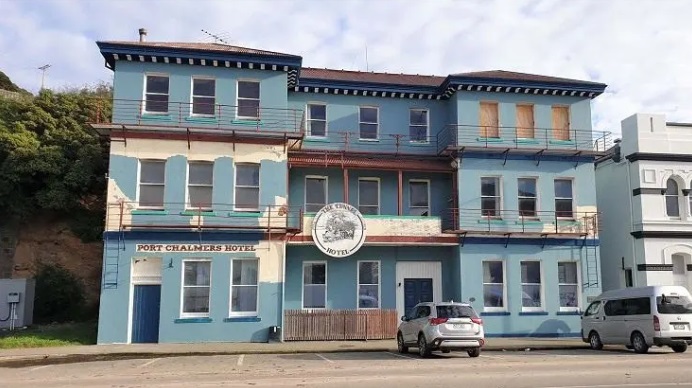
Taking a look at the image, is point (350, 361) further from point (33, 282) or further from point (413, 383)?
point (33, 282)

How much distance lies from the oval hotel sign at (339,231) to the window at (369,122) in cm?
455

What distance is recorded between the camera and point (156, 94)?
22109 millimetres

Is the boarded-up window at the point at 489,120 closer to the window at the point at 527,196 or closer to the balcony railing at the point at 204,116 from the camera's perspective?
the window at the point at 527,196

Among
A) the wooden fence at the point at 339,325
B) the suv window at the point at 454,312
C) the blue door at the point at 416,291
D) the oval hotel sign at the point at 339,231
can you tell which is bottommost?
the wooden fence at the point at 339,325

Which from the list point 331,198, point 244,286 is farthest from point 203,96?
point 244,286

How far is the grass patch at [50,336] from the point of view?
1917 centimetres

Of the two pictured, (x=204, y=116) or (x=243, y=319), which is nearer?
(x=243, y=319)

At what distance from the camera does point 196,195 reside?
21.9m

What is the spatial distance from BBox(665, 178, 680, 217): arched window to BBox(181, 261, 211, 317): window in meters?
19.4

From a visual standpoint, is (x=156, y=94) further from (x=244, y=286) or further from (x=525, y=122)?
(x=525, y=122)

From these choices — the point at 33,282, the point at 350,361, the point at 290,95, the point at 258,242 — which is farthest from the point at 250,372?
the point at 33,282

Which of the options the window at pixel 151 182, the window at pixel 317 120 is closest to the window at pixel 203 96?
the window at pixel 151 182

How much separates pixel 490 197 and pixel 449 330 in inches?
391

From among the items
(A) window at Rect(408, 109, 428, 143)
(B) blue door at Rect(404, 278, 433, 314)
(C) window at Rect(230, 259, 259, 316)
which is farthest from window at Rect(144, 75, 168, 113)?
(B) blue door at Rect(404, 278, 433, 314)
